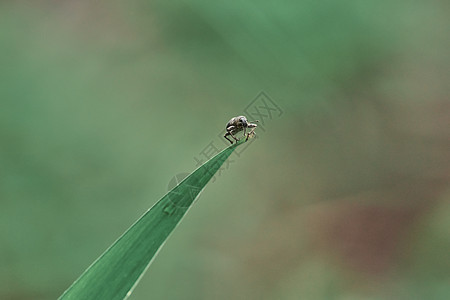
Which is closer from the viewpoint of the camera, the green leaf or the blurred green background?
the green leaf

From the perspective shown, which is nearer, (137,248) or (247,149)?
(137,248)

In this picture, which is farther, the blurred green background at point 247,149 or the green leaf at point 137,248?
the blurred green background at point 247,149

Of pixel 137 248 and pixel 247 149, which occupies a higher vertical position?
pixel 137 248

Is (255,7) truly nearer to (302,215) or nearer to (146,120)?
(146,120)

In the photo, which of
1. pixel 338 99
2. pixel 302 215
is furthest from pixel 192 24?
pixel 302 215
